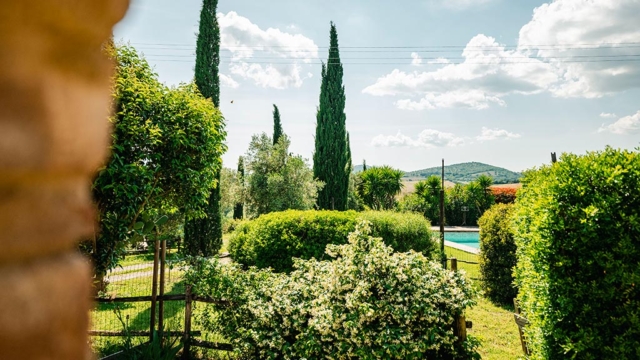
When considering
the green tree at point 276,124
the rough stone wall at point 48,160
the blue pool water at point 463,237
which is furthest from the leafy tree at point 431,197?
the rough stone wall at point 48,160

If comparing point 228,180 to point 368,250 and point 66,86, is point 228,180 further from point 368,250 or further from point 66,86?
point 66,86

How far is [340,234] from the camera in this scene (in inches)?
459

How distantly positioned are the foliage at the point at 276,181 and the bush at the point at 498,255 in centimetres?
1176

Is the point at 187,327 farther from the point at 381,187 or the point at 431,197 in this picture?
the point at 431,197

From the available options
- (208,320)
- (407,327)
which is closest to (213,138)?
(208,320)

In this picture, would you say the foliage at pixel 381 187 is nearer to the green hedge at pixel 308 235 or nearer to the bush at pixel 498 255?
the green hedge at pixel 308 235

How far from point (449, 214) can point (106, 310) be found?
31.9 meters

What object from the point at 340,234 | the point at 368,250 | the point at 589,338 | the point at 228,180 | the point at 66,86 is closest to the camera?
the point at 66,86

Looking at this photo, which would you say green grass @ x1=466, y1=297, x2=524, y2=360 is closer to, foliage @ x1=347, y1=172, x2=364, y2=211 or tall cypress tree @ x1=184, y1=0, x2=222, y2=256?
tall cypress tree @ x1=184, y1=0, x2=222, y2=256

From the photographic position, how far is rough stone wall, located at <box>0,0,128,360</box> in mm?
315

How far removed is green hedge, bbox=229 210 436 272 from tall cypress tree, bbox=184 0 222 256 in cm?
404

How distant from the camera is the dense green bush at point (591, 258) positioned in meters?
4.33

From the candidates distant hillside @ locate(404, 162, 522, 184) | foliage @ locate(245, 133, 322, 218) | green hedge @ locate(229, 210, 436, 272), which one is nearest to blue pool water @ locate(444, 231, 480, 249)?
foliage @ locate(245, 133, 322, 218)

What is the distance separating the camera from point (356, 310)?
5551 millimetres
